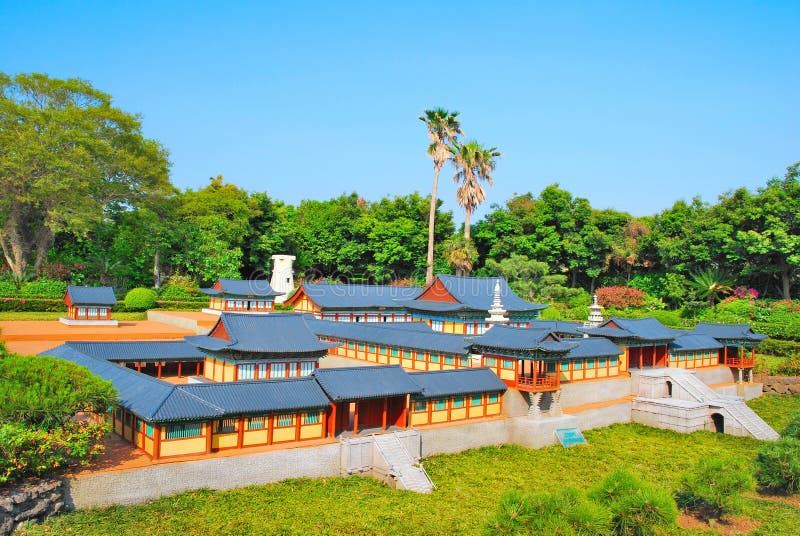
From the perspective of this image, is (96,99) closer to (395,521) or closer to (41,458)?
(41,458)

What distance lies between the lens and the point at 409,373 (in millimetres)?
26453

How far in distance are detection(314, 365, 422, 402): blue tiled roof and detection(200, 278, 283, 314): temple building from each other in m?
30.5

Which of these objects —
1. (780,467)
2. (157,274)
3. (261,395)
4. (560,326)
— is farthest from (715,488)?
(157,274)

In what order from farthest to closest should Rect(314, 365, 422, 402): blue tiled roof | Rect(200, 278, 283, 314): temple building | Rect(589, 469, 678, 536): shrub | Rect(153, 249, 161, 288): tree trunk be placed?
Rect(153, 249, 161, 288): tree trunk, Rect(200, 278, 283, 314): temple building, Rect(314, 365, 422, 402): blue tiled roof, Rect(589, 469, 678, 536): shrub

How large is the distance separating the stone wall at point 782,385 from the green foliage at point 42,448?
39924mm

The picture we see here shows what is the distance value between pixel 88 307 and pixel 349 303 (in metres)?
19.2

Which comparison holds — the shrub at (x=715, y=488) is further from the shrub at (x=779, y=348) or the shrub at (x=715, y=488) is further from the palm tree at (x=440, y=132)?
the palm tree at (x=440, y=132)

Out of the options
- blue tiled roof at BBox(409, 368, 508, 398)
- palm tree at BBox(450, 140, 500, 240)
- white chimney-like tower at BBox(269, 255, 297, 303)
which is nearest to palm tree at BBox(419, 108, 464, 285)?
palm tree at BBox(450, 140, 500, 240)

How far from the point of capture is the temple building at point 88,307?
44594 mm

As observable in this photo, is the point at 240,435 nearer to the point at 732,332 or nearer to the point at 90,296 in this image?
the point at 90,296

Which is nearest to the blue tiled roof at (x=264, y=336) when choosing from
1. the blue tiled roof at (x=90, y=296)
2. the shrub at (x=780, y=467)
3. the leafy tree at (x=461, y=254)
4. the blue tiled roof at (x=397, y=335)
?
the blue tiled roof at (x=397, y=335)

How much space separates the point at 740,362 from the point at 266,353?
31.6 meters

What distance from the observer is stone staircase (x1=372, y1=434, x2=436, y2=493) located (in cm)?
2144

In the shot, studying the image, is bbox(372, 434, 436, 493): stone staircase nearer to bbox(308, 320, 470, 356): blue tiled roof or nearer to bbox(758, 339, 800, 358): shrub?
bbox(308, 320, 470, 356): blue tiled roof
